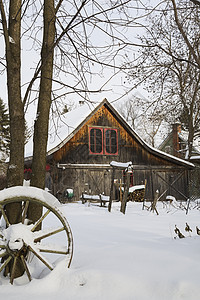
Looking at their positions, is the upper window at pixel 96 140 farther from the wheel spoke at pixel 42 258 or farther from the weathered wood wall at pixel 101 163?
the wheel spoke at pixel 42 258

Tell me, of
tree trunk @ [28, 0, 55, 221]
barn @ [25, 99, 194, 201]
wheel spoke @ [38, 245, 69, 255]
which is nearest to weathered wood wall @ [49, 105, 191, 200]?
barn @ [25, 99, 194, 201]

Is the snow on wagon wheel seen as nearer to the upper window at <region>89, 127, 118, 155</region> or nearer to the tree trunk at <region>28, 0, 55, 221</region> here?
the tree trunk at <region>28, 0, 55, 221</region>

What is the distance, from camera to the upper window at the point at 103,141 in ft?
59.2

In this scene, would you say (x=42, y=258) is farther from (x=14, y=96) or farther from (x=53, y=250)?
(x=14, y=96)

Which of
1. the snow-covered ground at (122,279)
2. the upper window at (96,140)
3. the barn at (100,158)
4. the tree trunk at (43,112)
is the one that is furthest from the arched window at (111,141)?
the snow-covered ground at (122,279)

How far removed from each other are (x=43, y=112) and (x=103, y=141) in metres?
14.4

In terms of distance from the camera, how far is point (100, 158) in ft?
59.4

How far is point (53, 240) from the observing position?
16.1ft

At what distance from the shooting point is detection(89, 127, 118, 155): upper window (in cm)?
1803

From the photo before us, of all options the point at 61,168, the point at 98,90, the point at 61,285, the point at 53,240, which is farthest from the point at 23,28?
the point at 61,168

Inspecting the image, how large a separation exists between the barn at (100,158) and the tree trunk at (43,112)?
36.0 feet

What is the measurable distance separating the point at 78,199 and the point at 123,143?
15.4 ft

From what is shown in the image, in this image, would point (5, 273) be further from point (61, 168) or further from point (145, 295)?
point (61, 168)

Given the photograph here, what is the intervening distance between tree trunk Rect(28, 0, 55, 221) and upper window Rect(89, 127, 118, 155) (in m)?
13.6
